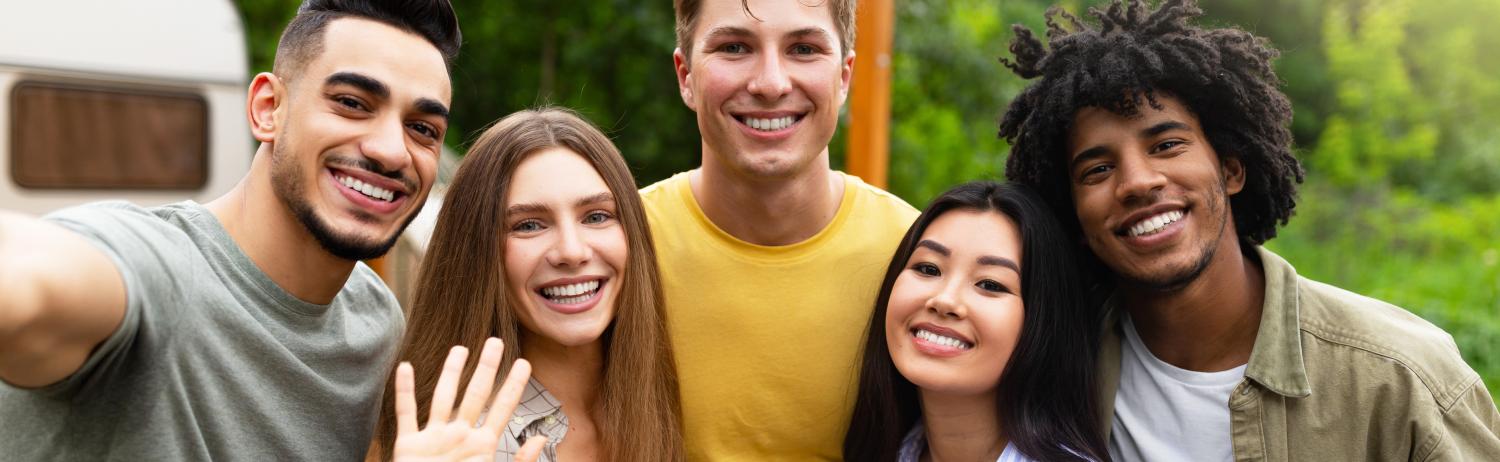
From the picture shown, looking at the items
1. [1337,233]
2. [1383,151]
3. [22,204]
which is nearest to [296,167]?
[22,204]

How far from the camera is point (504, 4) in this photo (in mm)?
11148

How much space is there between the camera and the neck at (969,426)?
10.1ft

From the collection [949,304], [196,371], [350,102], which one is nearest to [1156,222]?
[949,304]

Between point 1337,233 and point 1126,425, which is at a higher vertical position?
point 1337,233

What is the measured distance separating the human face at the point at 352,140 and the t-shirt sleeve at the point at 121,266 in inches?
15.2

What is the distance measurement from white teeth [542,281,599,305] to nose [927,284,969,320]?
0.89 metres

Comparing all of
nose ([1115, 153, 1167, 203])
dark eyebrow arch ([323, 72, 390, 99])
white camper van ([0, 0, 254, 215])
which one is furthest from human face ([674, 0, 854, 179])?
white camper van ([0, 0, 254, 215])

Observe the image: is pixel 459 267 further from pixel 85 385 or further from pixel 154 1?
pixel 154 1

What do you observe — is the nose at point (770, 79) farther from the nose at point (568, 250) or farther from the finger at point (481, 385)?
the finger at point (481, 385)

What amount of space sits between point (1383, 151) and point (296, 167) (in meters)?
15.2

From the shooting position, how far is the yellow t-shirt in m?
3.31

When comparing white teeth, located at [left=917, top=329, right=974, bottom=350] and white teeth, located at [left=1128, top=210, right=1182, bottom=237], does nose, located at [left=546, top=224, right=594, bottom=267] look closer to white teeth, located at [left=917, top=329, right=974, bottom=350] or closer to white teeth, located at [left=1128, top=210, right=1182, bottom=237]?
white teeth, located at [left=917, top=329, right=974, bottom=350]

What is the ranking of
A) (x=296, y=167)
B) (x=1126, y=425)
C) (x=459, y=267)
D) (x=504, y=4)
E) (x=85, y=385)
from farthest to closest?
1. (x=504, y=4)
2. (x=1126, y=425)
3. (x=459, y=267)
4. (x=296, y=167)
5. (x=85, y=385)

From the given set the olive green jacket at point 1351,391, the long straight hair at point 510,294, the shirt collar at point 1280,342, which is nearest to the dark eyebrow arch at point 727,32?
the long straight hair at point 510,294
